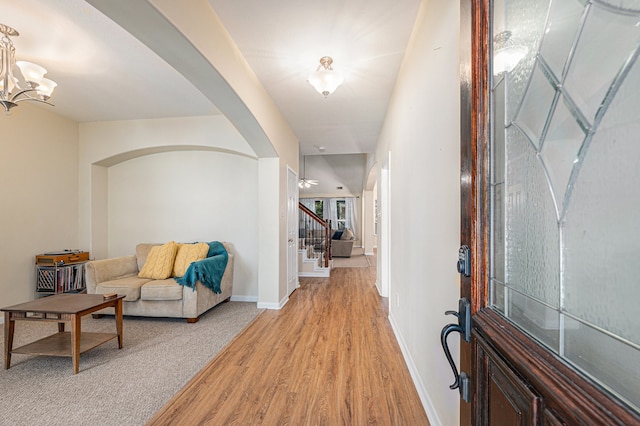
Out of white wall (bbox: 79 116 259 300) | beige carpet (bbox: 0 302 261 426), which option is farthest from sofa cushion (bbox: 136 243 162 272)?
beige carpet (bbox: 0 302 261 426)

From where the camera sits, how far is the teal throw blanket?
3.47m

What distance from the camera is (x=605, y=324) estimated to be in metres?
0.45

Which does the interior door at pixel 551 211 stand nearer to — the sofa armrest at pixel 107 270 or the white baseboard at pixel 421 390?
the white baseboard at pixel 421 390

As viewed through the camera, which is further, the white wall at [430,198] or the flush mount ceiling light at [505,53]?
the white wall at [430,198]

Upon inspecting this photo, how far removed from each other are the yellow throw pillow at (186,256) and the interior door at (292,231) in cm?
133

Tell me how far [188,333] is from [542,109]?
360 cm

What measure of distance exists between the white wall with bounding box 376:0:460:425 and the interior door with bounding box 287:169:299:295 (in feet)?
7.71

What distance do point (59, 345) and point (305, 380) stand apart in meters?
2.22

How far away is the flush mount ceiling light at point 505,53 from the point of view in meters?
0.70

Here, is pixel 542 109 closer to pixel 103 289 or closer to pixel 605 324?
pixel 605 324

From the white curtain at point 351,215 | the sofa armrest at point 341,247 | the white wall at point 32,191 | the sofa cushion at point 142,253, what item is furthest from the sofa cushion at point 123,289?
the white curtain at point 351,215

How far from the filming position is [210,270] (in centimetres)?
371

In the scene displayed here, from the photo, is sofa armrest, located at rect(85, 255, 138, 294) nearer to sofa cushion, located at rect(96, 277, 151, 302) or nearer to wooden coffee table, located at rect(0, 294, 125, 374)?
sofa cushion, located at rect(96, 277, 151, 302)

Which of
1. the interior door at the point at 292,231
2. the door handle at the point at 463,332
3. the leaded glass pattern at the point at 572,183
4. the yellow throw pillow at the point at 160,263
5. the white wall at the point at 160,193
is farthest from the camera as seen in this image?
the interior door at the point at 292,231
